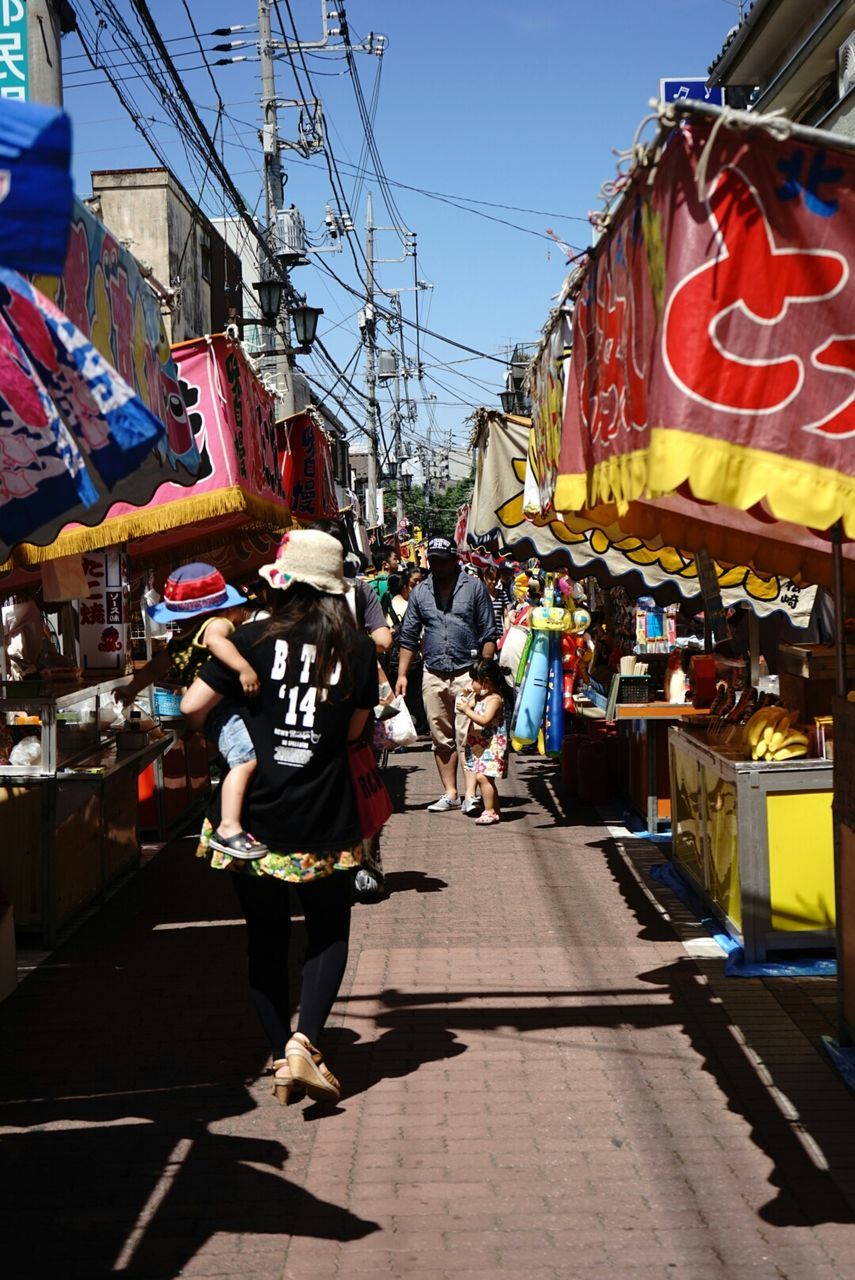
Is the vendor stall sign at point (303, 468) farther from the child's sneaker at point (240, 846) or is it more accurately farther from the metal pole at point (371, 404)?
the metal pole at point (371, 404)

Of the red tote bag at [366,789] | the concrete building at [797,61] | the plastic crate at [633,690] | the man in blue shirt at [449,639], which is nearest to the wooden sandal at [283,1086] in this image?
the red tote bag at [366,789]

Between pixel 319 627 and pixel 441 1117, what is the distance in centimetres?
183

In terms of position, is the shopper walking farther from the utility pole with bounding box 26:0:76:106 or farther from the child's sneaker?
the child's sneaker

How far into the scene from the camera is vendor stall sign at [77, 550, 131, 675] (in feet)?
32.5

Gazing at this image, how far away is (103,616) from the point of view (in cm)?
992

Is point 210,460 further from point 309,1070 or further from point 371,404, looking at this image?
point 371,404

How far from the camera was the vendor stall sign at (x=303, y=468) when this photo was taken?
1438 centimetres

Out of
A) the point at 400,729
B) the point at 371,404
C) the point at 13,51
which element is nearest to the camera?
the point at 13,51

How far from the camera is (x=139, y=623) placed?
1370 centimetres

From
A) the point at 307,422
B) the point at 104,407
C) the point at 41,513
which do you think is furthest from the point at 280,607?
the point at 307,422

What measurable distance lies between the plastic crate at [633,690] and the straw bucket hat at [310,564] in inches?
209

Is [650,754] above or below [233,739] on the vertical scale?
below

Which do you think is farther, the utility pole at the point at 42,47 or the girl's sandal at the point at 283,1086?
the utility pole at the point at 42,47

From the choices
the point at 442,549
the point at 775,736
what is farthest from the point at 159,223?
the point at 775,736
